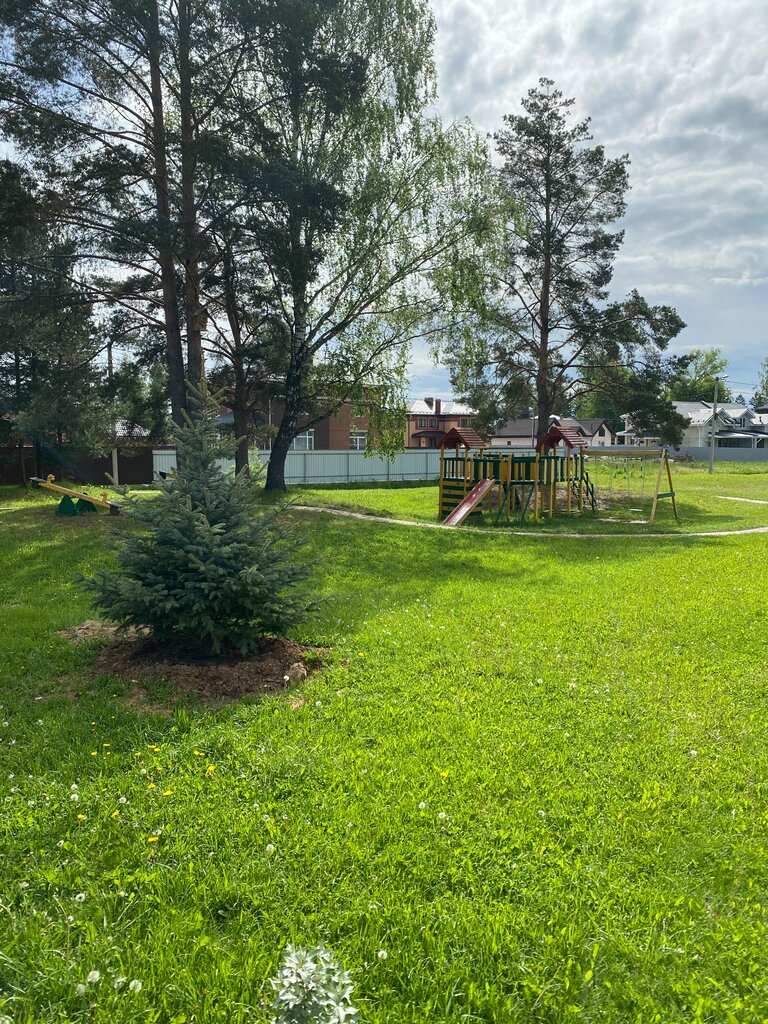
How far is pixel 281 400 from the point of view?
59.8ft

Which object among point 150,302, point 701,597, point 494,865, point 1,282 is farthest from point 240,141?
point 494,865

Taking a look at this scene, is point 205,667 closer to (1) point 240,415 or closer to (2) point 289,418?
(2) point 289,418

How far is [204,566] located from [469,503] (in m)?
12.4

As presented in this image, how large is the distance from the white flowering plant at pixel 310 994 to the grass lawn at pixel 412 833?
0.93 ft

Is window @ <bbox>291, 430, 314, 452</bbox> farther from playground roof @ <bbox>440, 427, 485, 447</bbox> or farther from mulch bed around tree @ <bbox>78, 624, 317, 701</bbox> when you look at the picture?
mulch bed around tree @ <bbox>78, 624, 317, 701</bbox>

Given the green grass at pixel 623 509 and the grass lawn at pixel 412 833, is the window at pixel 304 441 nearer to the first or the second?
the green grass at pixel 623 509

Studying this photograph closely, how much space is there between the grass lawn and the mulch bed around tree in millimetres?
211

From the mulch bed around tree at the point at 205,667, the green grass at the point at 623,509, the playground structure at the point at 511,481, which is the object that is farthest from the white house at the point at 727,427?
the mulch bed around tree at the point at 205,667

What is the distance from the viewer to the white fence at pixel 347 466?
2979 centimetres

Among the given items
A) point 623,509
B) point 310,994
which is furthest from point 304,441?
point 310,994

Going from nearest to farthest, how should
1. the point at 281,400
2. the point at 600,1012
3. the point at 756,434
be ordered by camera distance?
the point at 600,1012, the point at 281,400, the point at 756,434

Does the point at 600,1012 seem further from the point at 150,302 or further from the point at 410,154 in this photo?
the point at 410,154

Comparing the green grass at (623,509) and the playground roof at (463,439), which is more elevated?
the playground roof at (463,439)

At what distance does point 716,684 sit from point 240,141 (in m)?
13.1
